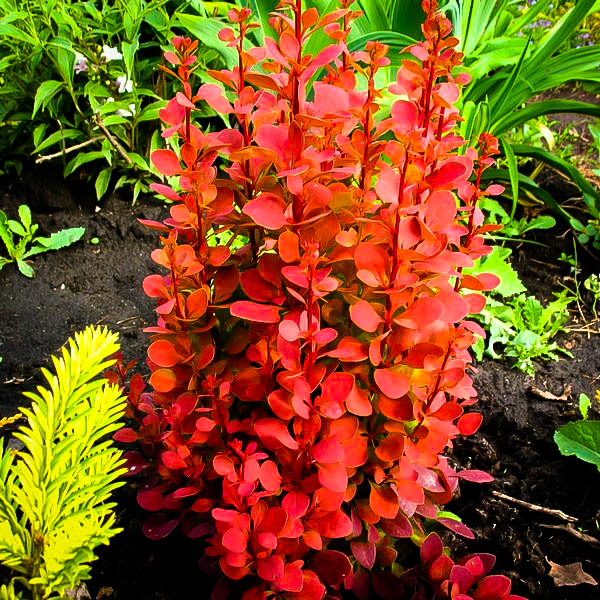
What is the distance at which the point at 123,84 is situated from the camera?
2.46 meters

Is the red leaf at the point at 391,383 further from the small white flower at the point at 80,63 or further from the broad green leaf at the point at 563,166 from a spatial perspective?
the small white flower at the point at 80,63

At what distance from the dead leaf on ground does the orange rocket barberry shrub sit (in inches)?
11.5

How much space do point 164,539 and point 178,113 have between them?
34.7 inches

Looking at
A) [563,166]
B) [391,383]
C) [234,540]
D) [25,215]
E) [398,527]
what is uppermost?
[391,383]

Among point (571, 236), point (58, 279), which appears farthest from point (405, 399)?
point (571, 236)

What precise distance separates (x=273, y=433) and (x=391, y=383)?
20 cm

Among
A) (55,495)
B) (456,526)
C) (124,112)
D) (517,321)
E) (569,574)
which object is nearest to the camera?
(55,495)

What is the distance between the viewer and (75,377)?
785 millimetres

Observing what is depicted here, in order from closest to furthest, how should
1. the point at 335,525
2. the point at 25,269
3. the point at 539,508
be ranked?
the point at 335,525 < the point at 539,508 < the point at 25,269

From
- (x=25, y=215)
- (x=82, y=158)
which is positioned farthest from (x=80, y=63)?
(x=25, y=215)

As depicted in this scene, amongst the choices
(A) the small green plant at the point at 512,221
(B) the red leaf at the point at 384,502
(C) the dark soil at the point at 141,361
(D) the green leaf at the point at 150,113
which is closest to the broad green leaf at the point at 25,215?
(C) the dark soil at the point at 141,361

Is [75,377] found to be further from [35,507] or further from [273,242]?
[273,242]

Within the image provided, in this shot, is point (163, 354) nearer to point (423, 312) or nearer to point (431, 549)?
point (423, 312)

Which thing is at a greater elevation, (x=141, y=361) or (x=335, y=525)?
(x=335, y=525)
